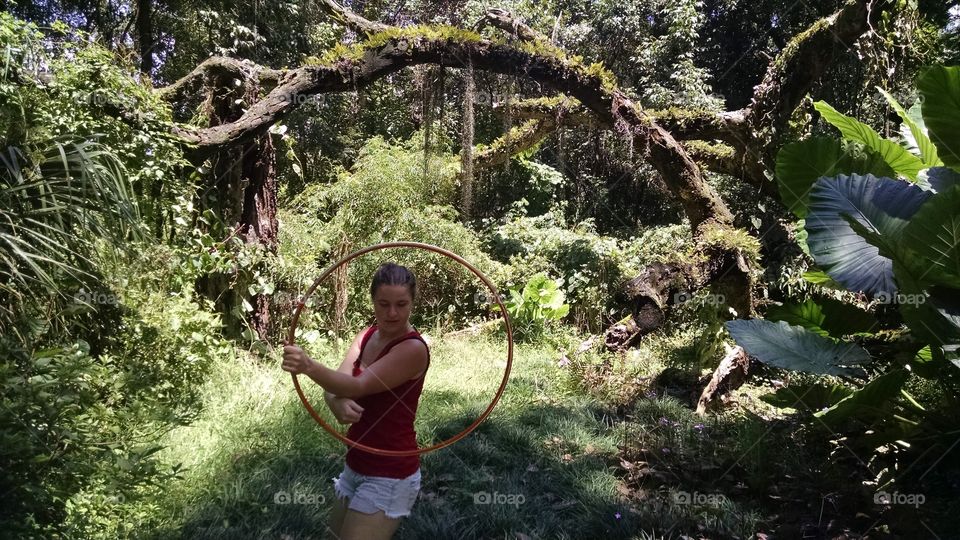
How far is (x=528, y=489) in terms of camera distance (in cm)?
345

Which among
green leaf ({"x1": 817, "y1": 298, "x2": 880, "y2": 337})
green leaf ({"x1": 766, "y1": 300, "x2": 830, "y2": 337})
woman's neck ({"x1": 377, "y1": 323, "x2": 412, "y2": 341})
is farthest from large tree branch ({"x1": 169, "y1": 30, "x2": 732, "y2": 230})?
woman's neck ({"x1": 377, "y1": 323, "x2": 412, "y2": 341})

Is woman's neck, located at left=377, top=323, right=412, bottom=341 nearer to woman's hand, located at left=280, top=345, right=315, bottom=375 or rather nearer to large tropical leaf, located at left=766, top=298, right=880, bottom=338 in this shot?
woman's hand, located at left=280, top=345, right=315, bottom=375

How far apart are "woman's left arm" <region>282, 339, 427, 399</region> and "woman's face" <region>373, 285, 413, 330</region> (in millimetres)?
82

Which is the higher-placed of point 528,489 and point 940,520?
point 940,520

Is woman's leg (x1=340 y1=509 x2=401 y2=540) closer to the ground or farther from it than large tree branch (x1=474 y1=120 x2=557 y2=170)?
closer to the ground

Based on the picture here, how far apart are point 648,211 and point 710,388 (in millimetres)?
6368

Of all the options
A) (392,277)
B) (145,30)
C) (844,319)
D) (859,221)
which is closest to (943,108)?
(859,221)

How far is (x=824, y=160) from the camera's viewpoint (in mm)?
3807

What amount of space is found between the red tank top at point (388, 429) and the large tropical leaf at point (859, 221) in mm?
2243

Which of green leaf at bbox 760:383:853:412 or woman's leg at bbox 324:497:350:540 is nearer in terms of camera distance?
woman's leg at bbox 324:497:350:540

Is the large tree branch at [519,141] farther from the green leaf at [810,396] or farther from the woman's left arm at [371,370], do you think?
the woman's left arm at [371,370]

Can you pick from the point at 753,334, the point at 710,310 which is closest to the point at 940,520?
the point at 753,334

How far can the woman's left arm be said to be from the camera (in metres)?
1.77

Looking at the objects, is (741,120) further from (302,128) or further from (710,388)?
(302,128)
